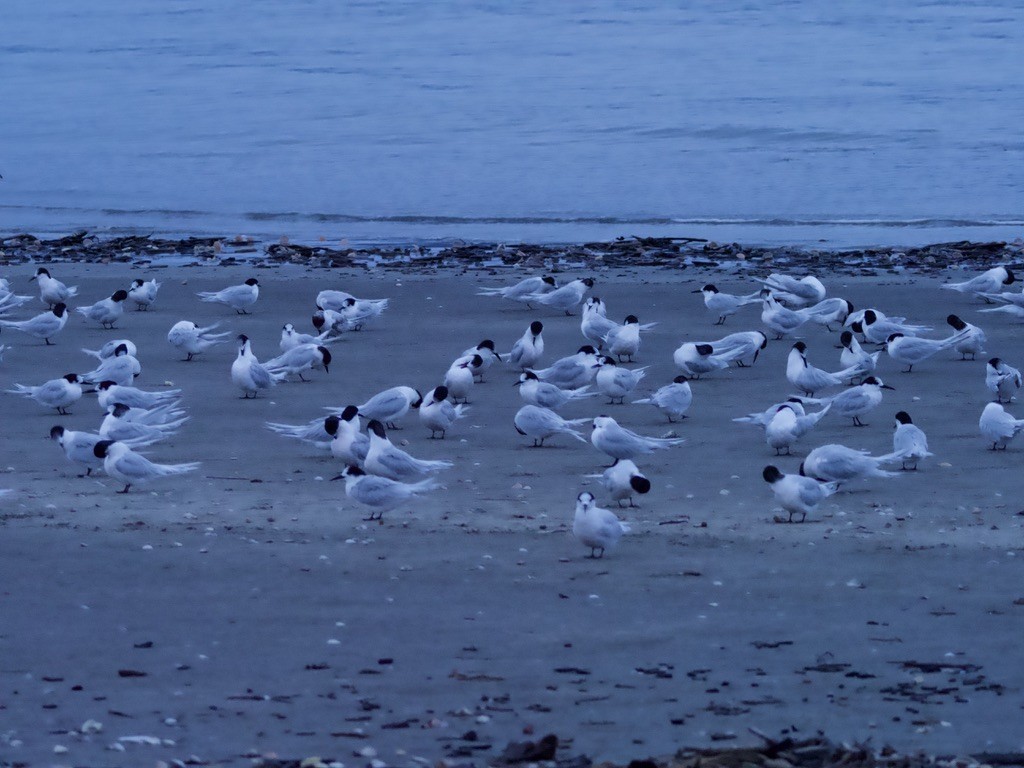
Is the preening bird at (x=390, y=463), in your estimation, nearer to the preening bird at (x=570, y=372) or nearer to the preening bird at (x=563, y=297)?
the preening bird at (x=570, y=372)

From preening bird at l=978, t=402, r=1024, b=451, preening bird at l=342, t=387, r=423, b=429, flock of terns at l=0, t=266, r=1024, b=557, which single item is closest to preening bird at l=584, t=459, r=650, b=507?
flock of terns at l=0, t=266, r=1024, b=557

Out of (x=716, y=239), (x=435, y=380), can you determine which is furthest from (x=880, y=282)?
(x=435, y=380)

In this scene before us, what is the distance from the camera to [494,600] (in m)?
6.46

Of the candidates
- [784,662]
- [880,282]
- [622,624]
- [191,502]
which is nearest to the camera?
[784,662]

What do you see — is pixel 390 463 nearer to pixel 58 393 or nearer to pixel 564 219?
pixel 58 393

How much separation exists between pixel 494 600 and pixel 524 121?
92.8 ft

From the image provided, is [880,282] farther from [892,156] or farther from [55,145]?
[55,145]

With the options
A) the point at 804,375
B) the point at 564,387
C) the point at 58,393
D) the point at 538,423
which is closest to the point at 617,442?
the point at 538,423

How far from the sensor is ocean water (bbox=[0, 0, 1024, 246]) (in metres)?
23.2

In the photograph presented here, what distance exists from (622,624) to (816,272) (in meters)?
11.1

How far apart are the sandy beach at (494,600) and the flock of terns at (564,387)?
0.14m

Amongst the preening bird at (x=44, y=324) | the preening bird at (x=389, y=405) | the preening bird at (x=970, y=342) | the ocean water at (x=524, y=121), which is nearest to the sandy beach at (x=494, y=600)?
the preening bird at (x=389, y=405)

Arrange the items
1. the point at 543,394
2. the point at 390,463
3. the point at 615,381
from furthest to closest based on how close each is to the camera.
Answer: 1. the point at 615,381
2. the point at 543,394
3. the point at 390,463

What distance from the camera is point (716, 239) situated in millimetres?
20047
